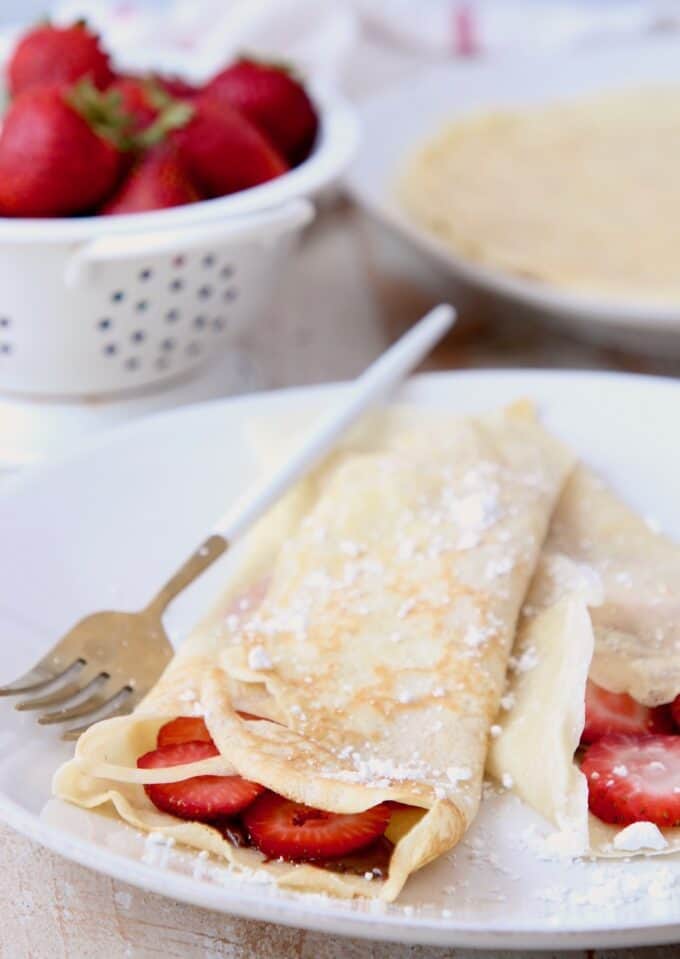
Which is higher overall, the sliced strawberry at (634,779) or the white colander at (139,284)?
the white colander at (139,284)

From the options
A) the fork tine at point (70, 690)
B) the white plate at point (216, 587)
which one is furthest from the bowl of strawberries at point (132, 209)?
the fork tine at point (70, 690)

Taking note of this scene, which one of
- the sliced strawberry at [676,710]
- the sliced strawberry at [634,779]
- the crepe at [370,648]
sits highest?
the crepe at [370,648]

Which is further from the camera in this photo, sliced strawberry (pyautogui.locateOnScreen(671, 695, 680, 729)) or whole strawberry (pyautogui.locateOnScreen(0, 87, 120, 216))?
whole strawberry (pyautogui.locateOnScreen(0, 87, 120, 216))

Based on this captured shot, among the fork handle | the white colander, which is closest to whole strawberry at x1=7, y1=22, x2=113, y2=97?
the white colander

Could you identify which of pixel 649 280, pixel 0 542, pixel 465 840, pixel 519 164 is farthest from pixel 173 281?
pixel 519 164

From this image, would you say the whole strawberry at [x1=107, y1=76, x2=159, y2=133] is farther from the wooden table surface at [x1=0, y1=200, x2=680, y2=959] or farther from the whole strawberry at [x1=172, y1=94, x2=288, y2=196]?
the wooden table surface at [x1=0, y1=200, x2=680, y2=959]

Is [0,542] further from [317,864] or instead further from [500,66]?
[500,66]

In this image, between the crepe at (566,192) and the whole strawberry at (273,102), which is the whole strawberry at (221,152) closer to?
the whole strawberry at (273,102)
